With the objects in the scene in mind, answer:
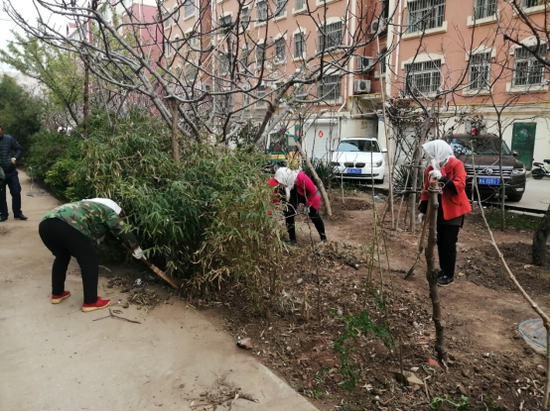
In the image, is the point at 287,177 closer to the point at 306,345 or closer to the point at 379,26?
the point at 379,26

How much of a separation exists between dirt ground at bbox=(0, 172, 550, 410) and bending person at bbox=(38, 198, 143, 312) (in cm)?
23

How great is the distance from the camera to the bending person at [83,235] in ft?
11.9

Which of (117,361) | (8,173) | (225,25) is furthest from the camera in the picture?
(8,173)

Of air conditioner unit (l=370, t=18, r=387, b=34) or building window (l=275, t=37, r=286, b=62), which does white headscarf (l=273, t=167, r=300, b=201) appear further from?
air conditioner unit (l=370, t=18, r=387, b=34)

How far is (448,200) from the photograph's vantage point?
169 inches

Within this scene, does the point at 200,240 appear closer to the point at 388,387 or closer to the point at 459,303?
the point at 388,387

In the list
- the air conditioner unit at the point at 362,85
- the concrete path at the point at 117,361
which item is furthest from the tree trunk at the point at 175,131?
the air conditioner unit at the point at 362,85

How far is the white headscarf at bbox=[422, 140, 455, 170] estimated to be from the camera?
436 cm

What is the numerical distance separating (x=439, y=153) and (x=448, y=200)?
506 millimetres

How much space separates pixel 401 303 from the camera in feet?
12.8

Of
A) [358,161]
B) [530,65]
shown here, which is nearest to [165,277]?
[358,161]

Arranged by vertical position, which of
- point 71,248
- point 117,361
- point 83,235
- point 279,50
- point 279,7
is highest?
point 279,7

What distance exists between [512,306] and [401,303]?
108cm

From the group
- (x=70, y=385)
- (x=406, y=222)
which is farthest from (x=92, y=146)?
(x=406, y=222)
